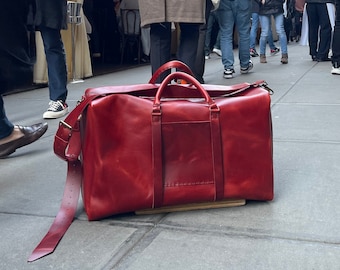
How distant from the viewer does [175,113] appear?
210 cm

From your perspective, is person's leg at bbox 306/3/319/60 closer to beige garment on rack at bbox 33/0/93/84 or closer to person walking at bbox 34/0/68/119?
beige garment on rack at bbox 33/0/93/84

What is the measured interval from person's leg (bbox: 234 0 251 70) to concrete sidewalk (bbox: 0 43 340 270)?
393 centimetres

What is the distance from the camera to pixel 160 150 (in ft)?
6.84

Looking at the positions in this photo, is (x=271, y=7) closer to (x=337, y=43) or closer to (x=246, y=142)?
(x=337, y=43)

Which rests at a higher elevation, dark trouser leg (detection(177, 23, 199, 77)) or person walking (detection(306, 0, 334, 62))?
dark trouser leg (detection(177, 23, 199, 77))

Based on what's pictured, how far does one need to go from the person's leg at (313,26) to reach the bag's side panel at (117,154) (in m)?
7.24

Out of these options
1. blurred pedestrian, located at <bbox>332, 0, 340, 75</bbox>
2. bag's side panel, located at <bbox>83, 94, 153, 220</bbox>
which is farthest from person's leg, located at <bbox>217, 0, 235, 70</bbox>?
bag's side panel, located at <bbox>83, 94, 153, 220</bbox>

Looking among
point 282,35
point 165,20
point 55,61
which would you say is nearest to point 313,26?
point 282,35

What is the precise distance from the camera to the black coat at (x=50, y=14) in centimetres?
409

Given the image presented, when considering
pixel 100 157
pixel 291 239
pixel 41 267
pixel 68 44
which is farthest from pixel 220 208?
pixel 68 44

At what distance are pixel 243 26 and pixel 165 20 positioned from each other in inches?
131

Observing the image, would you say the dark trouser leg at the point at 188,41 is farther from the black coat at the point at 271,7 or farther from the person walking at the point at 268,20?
the black coat at the point at 271,7

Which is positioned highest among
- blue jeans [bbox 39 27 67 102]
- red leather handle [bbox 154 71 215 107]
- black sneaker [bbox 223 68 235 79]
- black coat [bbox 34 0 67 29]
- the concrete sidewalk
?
black coat [bbox 34 0 67 29]

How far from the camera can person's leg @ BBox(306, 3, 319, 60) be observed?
28.5 ft
